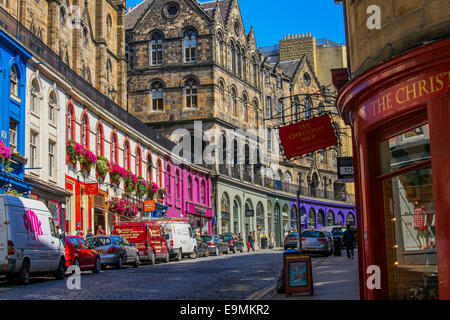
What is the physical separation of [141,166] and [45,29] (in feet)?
34.2

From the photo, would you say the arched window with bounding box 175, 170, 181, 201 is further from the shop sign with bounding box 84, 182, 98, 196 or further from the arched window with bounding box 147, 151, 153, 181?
the shop sign with bounding box 84, 182, 98, 196

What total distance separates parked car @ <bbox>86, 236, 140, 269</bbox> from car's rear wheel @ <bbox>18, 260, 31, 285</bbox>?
24.6ft

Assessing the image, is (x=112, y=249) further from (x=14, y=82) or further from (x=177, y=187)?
(x=177, y=187)

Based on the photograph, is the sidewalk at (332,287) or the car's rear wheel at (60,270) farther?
the car's rear wheel at (60,270)

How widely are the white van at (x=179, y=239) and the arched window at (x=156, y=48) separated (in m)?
27.4

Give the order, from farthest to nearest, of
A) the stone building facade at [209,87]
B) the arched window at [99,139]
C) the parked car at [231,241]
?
the stone building facade at [209,87], the parked car at [231,241], the arched window at [99,139]

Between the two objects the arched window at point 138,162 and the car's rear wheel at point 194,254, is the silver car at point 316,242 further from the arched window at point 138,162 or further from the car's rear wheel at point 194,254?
the arched window at point 138,162

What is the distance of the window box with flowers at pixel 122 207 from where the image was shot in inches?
1577

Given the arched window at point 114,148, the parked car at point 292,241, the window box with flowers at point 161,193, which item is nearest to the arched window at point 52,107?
the arched window at point 114,148

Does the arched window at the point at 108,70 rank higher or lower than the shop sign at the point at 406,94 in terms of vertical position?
higher

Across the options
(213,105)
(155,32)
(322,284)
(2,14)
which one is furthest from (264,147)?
(322,284)

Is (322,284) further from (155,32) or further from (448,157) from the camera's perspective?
(155,32)

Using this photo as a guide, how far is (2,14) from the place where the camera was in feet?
96.9

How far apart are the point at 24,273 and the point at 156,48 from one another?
4516cm
